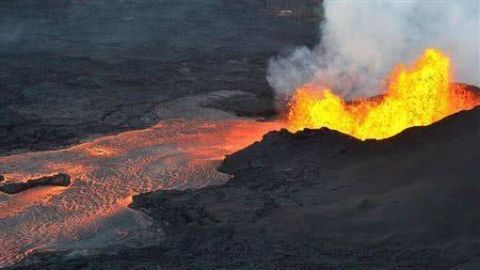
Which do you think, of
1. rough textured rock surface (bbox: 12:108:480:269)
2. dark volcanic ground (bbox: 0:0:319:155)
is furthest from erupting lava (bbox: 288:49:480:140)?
dark volcanic ground (bbox: 0:0:319:155)

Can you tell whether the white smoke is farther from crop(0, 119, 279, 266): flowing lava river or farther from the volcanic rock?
the volcanic rock

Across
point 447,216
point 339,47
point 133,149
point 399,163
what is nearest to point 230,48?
point 339,47

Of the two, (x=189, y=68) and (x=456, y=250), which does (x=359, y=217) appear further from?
(x=189, y=68)

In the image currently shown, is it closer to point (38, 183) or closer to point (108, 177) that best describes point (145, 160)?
point (108, 177)

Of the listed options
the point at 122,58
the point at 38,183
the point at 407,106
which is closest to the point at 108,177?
the point at 38,183

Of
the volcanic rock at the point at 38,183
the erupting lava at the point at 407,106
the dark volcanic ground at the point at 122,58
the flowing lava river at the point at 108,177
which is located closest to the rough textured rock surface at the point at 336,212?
the flowing lava river at the point at 108,177


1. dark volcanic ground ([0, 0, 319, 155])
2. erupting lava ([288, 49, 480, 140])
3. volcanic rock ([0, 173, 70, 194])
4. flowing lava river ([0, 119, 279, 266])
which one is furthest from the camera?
dark volcanic ground ([0, 0, 319, 155])
